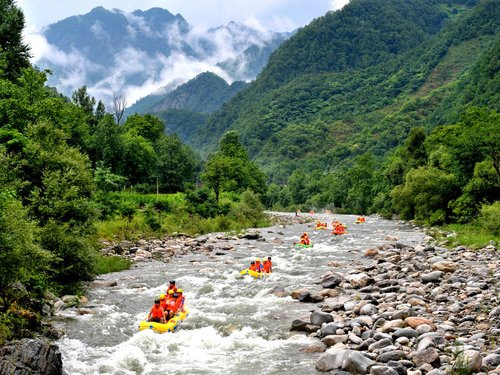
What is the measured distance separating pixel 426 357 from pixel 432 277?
8620 millimetres

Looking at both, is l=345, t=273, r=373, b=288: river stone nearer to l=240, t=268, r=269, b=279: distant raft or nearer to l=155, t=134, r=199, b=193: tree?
l=240, t=268, r=269, b=279: distant raft

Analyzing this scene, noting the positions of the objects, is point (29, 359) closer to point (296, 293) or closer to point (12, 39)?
point (296, 293)

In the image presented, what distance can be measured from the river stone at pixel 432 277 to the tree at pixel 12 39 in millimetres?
37275

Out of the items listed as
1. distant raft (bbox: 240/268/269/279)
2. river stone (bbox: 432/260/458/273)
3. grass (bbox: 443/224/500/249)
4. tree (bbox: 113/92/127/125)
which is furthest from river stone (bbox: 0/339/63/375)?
tree (bbox: 113/92/127/125)

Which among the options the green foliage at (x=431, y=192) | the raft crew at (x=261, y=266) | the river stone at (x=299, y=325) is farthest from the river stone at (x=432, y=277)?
the green foliage at (x=431, y=192)

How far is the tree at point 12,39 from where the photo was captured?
4159cm

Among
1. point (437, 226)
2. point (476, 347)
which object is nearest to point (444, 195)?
point (437, 226)

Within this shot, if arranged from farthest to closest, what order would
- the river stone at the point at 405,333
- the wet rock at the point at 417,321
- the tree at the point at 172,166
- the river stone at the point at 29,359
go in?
1. the tree at the point at 172,166
2. the wet rock at the point at 417,321
3. the river stone at the point at 405,333
4. the river stone at the point at 29,359

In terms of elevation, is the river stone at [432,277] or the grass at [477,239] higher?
the grass at [477,239]

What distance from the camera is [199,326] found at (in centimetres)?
1617

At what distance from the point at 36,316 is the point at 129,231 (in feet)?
78.5

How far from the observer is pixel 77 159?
74.3 ft

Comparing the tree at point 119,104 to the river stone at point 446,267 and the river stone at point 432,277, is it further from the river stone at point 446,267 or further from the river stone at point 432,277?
the river stone at point 432,277

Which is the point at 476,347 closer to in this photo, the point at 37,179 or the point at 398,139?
the point at 37,179
